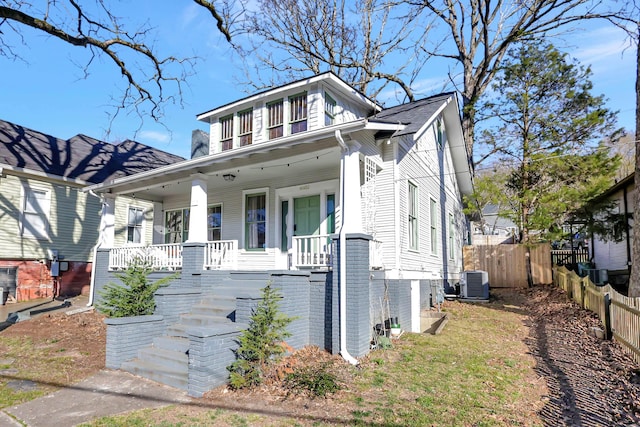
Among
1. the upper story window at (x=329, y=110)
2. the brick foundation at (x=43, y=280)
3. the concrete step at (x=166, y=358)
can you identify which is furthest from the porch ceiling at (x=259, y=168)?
the brick foundation at (x=43, y=280)

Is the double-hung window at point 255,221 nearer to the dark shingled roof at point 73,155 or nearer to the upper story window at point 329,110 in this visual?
the upper story window at point 329,110

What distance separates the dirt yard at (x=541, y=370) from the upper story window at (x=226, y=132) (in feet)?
19.4

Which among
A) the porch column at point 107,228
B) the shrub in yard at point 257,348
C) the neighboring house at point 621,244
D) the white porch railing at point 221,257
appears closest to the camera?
the shrub in yard at point 257,348

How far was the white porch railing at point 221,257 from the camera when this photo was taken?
9.28 meters

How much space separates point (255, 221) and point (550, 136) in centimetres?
1299

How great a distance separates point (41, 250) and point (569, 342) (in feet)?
50.6

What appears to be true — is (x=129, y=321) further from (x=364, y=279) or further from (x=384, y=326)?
(x=384, y=326)

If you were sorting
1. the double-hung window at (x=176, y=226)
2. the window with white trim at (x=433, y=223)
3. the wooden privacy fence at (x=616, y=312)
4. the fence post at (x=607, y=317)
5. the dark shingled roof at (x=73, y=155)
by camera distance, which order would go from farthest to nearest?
1. the dark shingled roof at (x=73, y=155)
2. the double-hung window at (x=176, y=226)
3. the window with white trim at (x=433, y=223)
4. the fence post at (x=607, y=317)
5. the wooden privacy fence at (x=616, y=312)

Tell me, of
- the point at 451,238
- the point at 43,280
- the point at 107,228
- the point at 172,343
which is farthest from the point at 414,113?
the point at 43,280

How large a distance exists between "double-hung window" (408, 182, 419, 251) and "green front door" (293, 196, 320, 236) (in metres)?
2.30

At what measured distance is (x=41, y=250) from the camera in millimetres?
13656

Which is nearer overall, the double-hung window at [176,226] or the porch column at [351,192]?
the porch column at [351,192]

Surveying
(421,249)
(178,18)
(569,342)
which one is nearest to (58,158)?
(178,18)

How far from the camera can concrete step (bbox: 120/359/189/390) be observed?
5.31 metres
